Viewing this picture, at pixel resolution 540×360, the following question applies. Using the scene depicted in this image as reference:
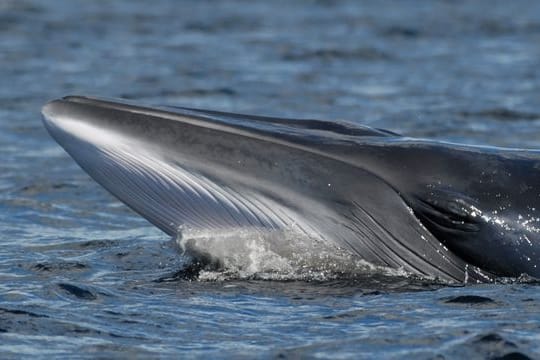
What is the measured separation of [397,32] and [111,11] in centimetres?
666

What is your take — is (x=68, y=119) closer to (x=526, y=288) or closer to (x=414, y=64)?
(x=526, y=288)

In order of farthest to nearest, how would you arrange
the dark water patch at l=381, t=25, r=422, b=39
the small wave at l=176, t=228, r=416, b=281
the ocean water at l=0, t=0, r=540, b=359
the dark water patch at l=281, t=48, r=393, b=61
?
the dark water patch at l=381, t=25, r=422, b=39 → the dark water patch at l=281, t=48, r=393, b=61 → the small wave at l=176, t=228, r=416, b=281 → the ocean water at l=0, t=0, r=540, b=359

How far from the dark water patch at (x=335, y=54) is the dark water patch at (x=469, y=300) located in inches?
621

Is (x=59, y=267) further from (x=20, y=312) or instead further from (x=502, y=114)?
(x=502, y=114)

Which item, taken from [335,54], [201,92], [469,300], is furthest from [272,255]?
[335,54]

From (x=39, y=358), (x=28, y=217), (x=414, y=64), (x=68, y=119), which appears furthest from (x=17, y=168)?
(x=414, y=64)

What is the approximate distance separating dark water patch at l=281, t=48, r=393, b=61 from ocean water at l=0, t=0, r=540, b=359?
0.30 ft

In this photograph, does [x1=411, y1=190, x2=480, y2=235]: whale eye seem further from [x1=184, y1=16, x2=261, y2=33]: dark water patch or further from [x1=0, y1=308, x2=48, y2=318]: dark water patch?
[x1=184, y1=16, x2=261, y2=33]: dark water patch

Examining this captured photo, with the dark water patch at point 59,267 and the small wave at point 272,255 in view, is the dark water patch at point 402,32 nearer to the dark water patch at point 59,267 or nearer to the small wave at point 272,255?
the dark water patch at point 59,267

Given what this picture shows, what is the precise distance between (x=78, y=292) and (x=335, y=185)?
192 cm

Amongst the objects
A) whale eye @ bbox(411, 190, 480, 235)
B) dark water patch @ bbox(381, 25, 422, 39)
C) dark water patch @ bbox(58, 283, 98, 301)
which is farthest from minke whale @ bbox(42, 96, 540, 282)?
dark water patch @ bbox(381, 25, 422, 39)

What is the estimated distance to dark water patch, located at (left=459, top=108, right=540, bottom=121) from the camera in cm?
1878

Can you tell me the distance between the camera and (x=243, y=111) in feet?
62.2

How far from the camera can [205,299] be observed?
30.2 ft
